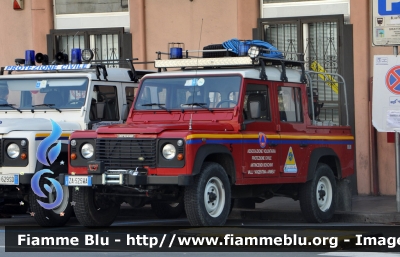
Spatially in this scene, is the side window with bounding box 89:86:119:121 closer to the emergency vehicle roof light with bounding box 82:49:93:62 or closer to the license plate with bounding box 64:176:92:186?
the emergency vehicle roof light with bounding box 82:49:93:62

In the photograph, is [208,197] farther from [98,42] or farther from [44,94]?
[98,42]

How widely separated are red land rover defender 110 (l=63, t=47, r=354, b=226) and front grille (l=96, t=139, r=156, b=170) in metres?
0.01

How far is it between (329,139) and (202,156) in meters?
3.37

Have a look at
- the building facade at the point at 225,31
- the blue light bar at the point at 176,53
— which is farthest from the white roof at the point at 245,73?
the building facade at the point at 225,31

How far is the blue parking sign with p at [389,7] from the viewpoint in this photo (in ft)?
42.8

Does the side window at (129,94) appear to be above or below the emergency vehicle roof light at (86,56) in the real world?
below

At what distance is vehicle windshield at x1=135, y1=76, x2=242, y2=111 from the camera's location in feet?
39.1

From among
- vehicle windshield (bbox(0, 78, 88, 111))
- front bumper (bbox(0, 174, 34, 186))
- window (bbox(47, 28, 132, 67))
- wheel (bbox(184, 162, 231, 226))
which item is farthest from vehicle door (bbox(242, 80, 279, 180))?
window (bbox(47, 28, 132, 67))

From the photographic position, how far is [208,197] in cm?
1102

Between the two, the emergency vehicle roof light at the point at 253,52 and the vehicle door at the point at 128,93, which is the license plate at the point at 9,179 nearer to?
the vehicle door at the point at 128,93

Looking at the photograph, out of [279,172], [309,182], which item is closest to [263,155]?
[279,172]

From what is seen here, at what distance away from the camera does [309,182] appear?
13.1m

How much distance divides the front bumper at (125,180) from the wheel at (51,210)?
109 centimetres

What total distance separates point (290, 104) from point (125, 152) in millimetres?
2994
